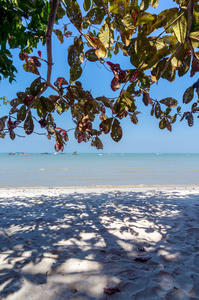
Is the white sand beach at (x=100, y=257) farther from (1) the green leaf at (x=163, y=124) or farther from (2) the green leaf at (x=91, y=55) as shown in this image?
(2) the green leaf at (x=91, y=55)

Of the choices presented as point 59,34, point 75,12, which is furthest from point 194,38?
point 59,34

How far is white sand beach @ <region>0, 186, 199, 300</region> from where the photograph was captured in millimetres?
1880

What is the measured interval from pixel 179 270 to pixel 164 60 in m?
2.33

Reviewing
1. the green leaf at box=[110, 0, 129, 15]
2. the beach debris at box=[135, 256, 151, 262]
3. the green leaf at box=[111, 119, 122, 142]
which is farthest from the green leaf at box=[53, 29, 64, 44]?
the beach debris at box=[135, 256, 151, 262]

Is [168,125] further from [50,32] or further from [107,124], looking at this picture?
[50,32]

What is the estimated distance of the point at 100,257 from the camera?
99.0 inches

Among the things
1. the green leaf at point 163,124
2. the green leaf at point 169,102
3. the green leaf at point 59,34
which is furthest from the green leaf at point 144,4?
the green leaf at point 59,34

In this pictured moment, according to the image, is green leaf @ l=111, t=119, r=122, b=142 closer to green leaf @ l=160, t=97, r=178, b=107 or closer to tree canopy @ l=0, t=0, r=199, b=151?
tree canopy @ l=0, t=0, r=199, b=151

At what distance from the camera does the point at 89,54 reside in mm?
1366

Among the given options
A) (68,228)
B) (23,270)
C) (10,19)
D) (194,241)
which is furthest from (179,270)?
(10,19)

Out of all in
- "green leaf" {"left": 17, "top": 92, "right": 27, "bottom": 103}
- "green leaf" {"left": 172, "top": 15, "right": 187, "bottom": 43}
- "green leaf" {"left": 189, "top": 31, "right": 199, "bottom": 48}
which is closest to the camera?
"green leaf" {"left": 172, "top": 15, "right": 187, "bottom": 43}

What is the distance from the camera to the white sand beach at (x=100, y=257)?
1.88m

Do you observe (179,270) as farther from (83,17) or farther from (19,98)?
(83,17)

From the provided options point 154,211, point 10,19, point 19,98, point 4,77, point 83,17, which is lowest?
point 154,211
